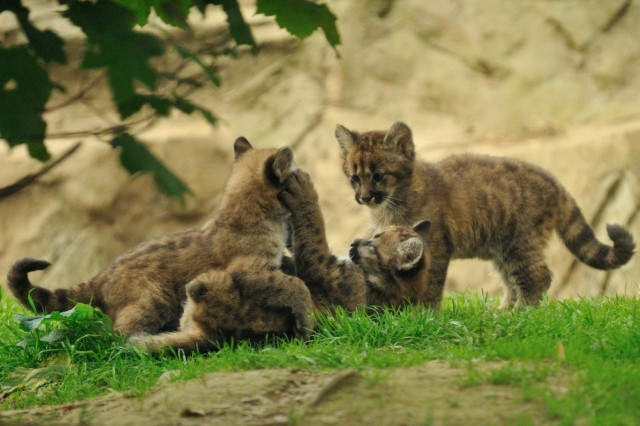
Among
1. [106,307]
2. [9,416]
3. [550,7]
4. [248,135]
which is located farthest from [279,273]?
[550,7]

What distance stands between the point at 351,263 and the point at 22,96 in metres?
4.76

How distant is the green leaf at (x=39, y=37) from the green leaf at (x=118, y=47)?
0.16 meters

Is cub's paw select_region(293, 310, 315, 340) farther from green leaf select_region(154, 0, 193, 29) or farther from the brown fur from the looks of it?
green leaf select_region(154, 0, 193, 29)

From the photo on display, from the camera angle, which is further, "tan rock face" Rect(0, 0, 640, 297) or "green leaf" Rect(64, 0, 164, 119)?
"tan rock face" Rect(0, 0, 640, 297)

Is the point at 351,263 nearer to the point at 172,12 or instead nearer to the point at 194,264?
the point at 194,264

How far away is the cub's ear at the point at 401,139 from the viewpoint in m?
9.04

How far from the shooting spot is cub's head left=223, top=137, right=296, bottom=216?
6.91 meters

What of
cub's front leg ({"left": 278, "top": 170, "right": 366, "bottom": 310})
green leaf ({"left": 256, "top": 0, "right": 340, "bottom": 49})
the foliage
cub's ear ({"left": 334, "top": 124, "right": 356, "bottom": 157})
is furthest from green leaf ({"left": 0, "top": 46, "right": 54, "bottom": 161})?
cub's ear ({"left": 334, "top": 124, "right": 356, "bottom": 157})

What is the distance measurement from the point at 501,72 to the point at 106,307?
28.8 ft

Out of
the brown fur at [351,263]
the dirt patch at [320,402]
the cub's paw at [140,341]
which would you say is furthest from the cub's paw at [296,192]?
the dirt patch at [320,402]

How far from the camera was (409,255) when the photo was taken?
7289mm

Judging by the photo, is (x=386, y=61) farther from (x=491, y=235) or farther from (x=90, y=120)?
(x=491, y=235)

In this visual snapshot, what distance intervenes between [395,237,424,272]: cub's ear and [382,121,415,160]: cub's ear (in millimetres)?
1964

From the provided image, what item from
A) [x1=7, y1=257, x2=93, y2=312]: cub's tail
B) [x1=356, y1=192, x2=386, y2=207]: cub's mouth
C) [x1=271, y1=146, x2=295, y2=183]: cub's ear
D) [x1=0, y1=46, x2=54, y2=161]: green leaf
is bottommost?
[x1=7, y1=257, x2=93, y2=312]: cub's tail
